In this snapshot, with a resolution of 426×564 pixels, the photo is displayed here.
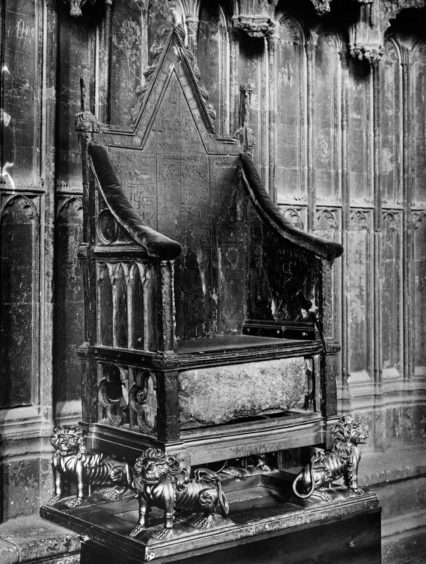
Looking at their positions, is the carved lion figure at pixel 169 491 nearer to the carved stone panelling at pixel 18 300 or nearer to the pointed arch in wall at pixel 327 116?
the carved stone panelling at pixel 18 300

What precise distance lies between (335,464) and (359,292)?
7.77 feet

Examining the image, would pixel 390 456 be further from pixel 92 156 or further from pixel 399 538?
pixel 92 156

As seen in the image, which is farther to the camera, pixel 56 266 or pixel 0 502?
pixel 56 266

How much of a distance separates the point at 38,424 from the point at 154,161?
5.44ft

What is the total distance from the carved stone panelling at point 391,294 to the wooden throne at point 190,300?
217cm

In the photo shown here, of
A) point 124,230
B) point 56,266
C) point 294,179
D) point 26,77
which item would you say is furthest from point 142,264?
point 294,179

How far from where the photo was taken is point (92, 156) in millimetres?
5031

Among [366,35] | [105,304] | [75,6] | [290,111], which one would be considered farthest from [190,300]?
[366,35]

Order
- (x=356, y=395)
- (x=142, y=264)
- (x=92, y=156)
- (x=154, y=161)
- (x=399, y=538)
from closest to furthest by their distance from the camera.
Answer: (x=142, y=264), (x=92, y=156), (x=154, y=161), (x=399, y=538), (x=356, y=395)

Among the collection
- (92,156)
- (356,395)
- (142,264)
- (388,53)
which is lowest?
(356,395)

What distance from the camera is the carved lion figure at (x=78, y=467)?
4.98 m

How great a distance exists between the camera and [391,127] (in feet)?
24.8

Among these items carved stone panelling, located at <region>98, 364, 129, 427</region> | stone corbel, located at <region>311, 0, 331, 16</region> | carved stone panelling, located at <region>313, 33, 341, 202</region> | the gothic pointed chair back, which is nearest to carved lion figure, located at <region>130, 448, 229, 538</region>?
the gothic pointed chair back

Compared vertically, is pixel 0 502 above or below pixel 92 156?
below
